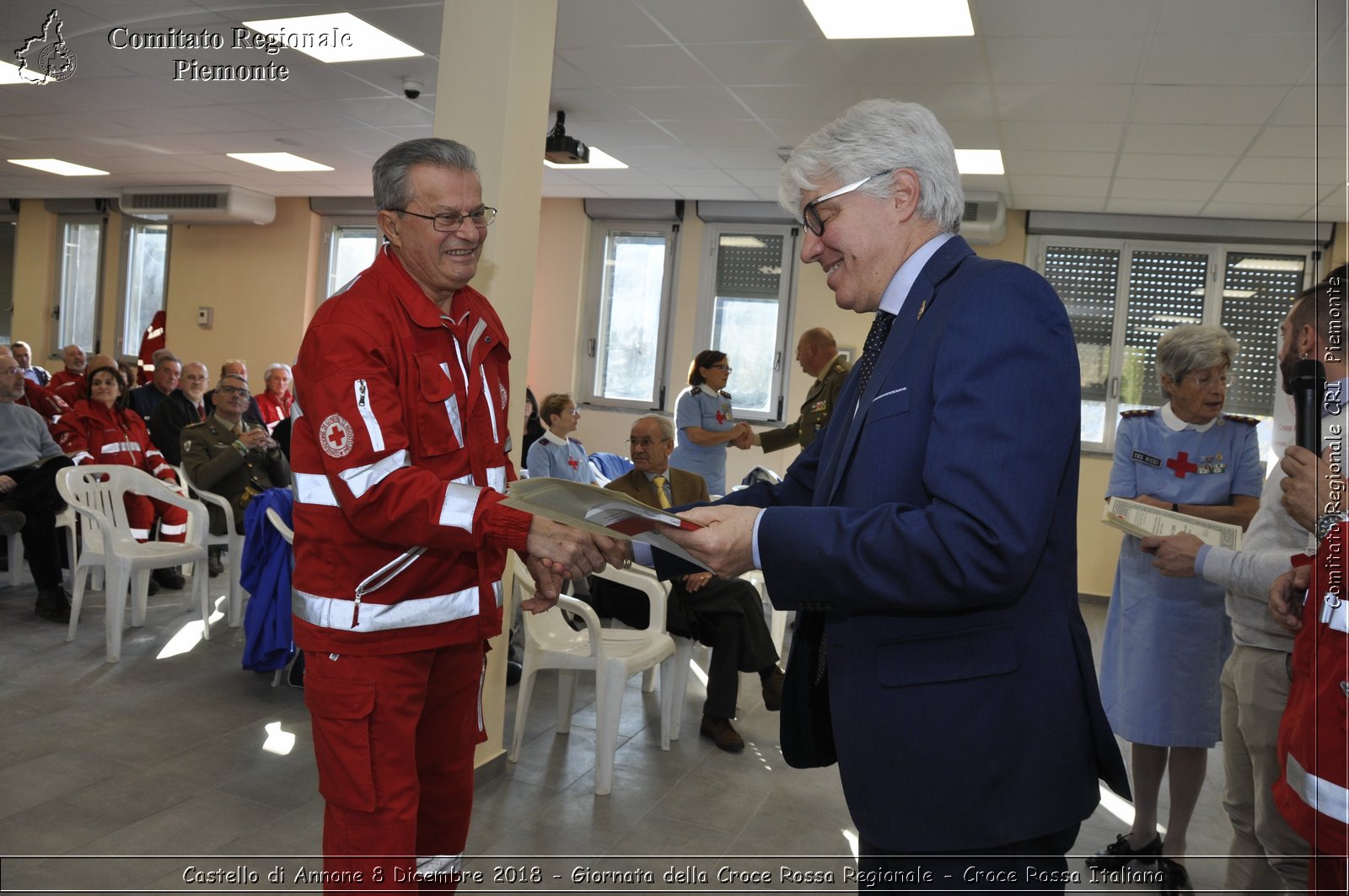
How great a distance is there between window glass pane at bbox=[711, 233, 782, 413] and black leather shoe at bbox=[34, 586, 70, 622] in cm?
594

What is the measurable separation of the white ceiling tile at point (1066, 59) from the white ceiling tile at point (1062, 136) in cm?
78

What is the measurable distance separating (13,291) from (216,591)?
9.31 m

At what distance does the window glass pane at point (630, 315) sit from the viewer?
971cm

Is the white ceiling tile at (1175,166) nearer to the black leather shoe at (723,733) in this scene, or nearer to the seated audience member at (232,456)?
the black leather shoe at (723,733)

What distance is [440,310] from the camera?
185 cm

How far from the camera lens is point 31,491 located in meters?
5.20

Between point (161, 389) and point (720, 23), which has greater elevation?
point (720, 23)

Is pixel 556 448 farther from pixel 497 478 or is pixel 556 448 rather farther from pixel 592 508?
pixel 592 508

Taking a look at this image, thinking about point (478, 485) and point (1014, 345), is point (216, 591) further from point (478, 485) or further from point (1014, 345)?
point (1014, 345)

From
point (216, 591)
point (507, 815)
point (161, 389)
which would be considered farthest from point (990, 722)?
point (161, 389)

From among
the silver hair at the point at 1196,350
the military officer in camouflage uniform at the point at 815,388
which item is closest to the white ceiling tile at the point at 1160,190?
the military officer in camouflage uniform at the point at 815,388

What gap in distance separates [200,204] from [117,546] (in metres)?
7.15

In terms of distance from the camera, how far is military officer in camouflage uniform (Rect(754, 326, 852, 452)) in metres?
4.93

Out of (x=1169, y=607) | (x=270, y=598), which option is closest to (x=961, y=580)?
(x=1169, y=607)
